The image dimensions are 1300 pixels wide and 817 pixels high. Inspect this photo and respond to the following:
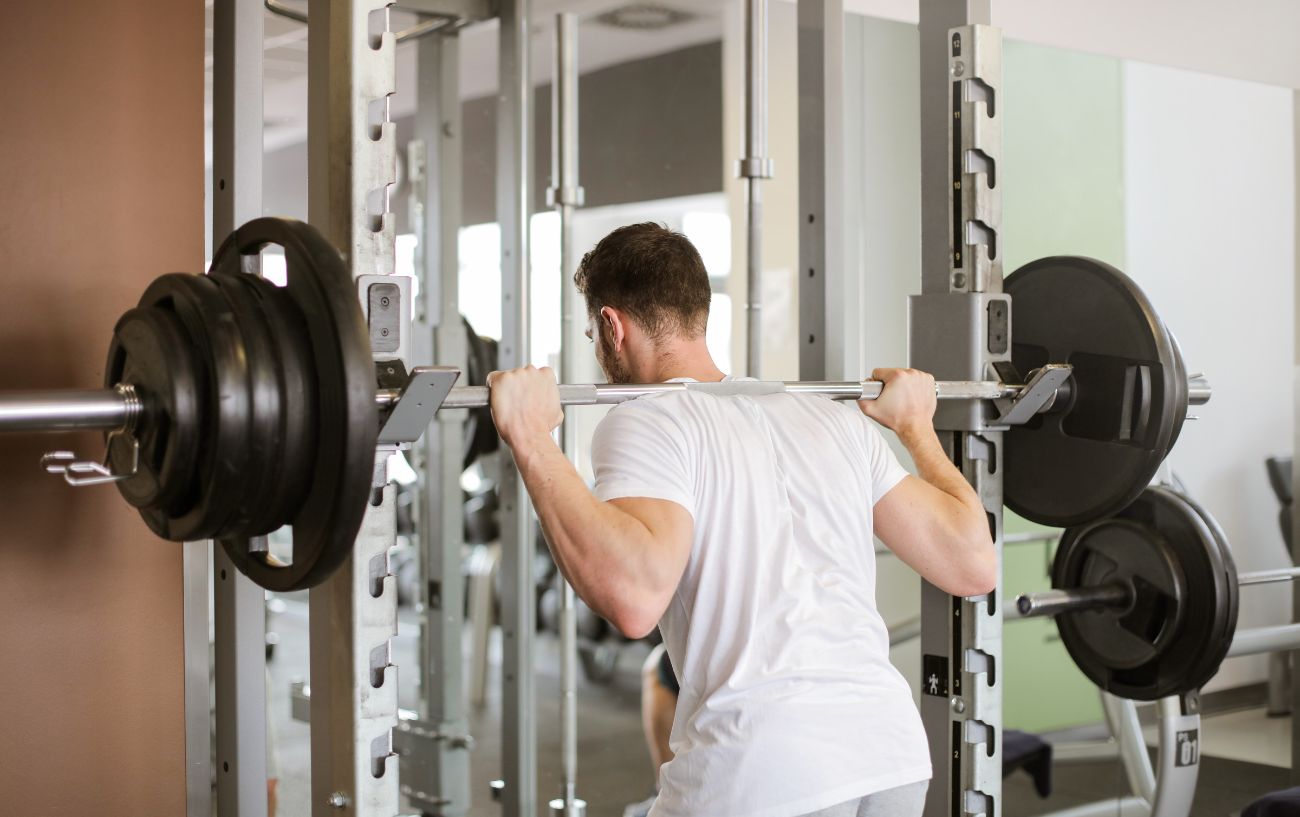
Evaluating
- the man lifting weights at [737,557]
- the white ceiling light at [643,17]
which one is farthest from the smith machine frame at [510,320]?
the white ceiling light at [643,17]

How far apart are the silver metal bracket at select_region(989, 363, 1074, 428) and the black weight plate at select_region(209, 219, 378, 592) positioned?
3.31ft

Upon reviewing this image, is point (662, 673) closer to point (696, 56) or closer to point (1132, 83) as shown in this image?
point (696, 56)

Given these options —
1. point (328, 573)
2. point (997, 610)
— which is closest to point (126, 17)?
point (328, 573)

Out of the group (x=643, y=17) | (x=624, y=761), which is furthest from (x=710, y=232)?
(x=624, y=761)

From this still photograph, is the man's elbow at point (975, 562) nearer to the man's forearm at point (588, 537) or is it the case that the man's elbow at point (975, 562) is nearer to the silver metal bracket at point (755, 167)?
the man's forearm at point (588, 537)

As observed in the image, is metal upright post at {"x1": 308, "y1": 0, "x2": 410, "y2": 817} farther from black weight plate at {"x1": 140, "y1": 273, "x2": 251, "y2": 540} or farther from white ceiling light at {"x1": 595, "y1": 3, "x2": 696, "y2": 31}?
white ceiling light at {"x1": 595, "y1": 3, "x2": 696, "y2": 31}

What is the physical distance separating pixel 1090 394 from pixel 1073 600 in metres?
0.43

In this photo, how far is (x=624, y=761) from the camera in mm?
4055

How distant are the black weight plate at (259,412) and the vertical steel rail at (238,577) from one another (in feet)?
1.22

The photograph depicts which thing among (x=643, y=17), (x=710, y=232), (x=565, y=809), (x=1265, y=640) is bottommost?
(x=565, y=809)

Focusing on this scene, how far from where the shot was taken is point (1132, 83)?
385cm

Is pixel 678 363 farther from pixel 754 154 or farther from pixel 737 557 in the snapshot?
pixel 754 154

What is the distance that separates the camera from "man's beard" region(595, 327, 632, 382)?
158 cm

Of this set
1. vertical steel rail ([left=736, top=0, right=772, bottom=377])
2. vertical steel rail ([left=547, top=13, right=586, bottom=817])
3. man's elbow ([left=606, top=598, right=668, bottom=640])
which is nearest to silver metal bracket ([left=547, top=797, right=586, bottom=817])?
vertical steel rail ([left=547, top=13, right=586, bottom=817])
